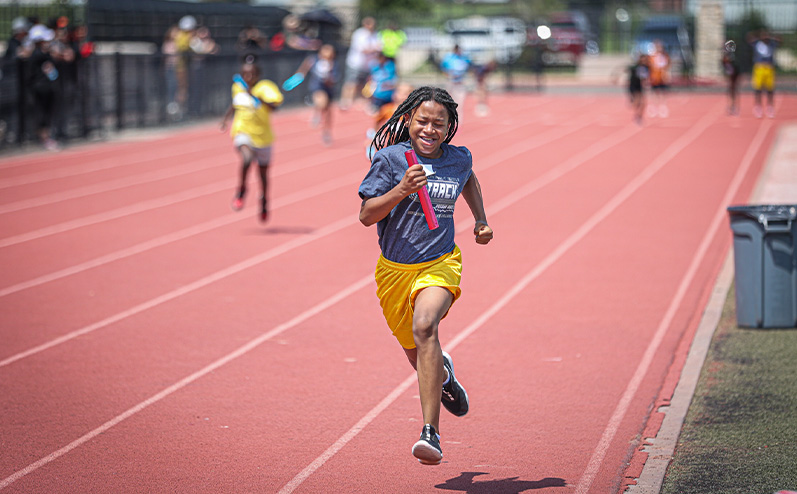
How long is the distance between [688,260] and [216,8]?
26365 millimetres

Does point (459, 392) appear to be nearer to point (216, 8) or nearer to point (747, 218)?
point (747, 218)

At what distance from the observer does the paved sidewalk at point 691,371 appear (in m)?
5.21

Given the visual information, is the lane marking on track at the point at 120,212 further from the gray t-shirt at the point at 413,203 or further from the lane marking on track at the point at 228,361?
the gray t-shirt at the point at 413,203

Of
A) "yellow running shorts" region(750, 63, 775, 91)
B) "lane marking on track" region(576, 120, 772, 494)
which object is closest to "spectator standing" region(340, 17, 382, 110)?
"yellow running shorts" region(750, 63, 775, 91)

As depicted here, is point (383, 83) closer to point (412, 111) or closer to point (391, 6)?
point (412, 111)

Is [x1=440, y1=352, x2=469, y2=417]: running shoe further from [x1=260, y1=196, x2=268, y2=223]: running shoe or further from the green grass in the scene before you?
[x1=260, y1=196, x2=268, y2=223]: running shoe

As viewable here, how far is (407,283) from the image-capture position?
505 centimetres

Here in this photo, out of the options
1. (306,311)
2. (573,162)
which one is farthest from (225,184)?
(306,311)

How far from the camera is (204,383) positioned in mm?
6949

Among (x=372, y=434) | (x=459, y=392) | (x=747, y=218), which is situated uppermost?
(x=747, y=218)

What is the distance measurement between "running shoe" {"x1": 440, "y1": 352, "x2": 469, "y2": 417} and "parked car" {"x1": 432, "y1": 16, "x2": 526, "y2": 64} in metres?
36.8

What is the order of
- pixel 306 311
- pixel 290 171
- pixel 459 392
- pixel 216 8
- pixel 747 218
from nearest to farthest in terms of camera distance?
pixel 459 392 < pixel 747 218 < pixel 306 311 < pixel 290 171 < pixel 216 8

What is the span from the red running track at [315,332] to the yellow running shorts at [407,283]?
81 cm

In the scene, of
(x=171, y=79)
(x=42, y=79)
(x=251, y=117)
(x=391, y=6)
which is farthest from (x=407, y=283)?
(x=391, y=6)
